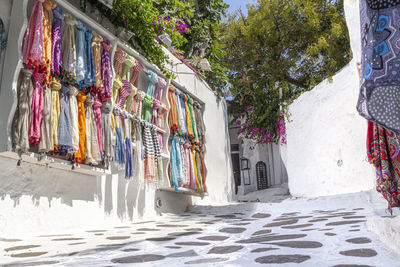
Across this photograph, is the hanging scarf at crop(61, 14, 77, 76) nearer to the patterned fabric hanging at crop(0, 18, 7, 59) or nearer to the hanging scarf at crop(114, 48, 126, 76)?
the patterned fabric hanging at crop(0, 18, 7, 59)

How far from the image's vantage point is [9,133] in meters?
2.90

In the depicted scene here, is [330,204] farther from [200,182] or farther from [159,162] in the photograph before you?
[159,162]

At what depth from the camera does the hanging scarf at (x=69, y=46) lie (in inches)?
138

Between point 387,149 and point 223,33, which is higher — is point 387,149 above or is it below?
below

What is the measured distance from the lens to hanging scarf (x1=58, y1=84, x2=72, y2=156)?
10.7ft

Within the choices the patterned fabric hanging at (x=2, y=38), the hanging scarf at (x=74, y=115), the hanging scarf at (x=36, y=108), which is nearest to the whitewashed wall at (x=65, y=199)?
the patterned fabric hanging at (x=2, y=38)

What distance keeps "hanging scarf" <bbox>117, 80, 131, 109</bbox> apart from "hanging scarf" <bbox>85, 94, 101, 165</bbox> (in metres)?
0.62

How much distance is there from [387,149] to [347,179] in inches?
190

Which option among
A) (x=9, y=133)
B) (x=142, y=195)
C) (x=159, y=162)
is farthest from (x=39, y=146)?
(x=142, y=195)

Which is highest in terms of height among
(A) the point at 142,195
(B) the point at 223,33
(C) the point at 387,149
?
(B) the point at 223,33

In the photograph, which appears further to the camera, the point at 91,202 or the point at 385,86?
the point at 91,202

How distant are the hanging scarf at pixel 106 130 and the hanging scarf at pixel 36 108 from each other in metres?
0.87

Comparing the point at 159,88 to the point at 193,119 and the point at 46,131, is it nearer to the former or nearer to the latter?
the point at 193,119

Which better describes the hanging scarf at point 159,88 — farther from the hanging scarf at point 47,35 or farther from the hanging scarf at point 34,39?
the hanging scarf at point 34,39
